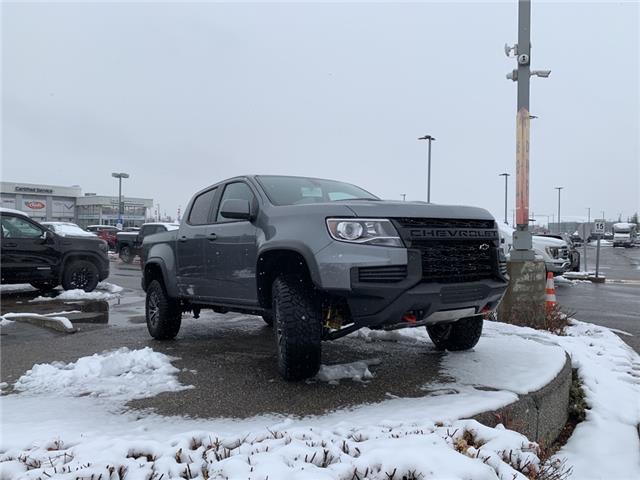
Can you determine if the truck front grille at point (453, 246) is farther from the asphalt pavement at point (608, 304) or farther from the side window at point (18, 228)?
→ the side window at point (18, 228)

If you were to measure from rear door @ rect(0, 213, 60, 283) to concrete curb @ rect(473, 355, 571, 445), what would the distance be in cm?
991

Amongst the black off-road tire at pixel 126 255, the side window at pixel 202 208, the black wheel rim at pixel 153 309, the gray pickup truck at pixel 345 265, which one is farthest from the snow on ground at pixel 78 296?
the black off-road tire at pixel 126 255

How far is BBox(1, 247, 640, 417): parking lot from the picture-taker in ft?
11.8

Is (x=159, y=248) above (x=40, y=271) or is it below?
above

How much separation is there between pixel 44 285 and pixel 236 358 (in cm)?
836

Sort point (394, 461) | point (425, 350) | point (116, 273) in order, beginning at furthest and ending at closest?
point (116, 273)
point (425, 350)
point (394, 461)

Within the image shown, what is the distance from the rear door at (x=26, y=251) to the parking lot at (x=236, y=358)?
139cm

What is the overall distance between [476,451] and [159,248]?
4.56 meters

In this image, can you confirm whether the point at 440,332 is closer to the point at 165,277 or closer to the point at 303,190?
the point at 303,190

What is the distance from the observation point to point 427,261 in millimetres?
3619

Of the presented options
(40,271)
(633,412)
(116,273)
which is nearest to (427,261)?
(633,412)

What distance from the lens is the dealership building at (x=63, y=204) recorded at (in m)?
69.9

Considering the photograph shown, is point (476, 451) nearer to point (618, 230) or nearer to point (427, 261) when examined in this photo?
point (427, 261)

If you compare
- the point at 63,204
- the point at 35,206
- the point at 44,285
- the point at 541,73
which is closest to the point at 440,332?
the point at 541,73
